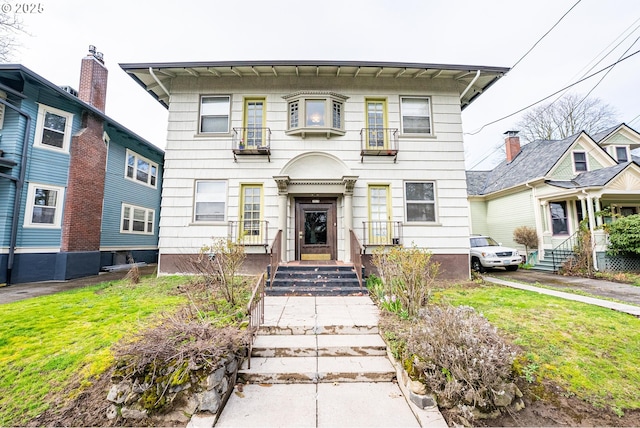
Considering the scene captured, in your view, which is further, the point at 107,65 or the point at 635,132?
the point at 635,132

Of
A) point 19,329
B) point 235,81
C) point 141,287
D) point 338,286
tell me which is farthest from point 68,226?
point 338,286

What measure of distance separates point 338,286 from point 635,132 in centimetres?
2008

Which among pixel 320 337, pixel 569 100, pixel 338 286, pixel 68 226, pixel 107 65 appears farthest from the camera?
pixel 569 100

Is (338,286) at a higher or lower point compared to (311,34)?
lower

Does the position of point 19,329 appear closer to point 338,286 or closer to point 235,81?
point 338,286

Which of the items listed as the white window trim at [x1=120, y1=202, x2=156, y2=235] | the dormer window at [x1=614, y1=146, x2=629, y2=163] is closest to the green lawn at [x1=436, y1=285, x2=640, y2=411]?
the white window trim at [x1=120, y1=202, x2=156, y2=235]

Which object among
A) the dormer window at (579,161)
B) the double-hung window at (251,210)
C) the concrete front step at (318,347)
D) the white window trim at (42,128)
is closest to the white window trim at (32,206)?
the white window trim at (42,128)

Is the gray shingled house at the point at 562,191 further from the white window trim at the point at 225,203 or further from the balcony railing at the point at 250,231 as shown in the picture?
the white window trim at the point at 225,203

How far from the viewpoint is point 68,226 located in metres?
9.86

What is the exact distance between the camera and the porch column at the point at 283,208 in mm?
8312

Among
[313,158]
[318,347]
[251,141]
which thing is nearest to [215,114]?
[251,141]

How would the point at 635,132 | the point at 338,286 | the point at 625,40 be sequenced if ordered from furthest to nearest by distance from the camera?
the point at 635,132 < the point at 625,40 < the point at 338,286

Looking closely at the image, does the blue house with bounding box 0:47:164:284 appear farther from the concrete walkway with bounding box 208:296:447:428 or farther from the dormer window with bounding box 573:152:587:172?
the dormer window with bounding box 573:152:587:172

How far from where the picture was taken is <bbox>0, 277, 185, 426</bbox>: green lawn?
2.93 meters
